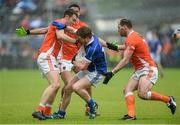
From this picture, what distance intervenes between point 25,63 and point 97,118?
74.8 feet

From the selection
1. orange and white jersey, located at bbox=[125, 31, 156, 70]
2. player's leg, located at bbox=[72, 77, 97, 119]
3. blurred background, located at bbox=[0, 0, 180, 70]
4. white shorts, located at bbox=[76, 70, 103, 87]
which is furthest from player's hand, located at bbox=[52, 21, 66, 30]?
blurred background, located at bbox=[0, 0, 180, 70]

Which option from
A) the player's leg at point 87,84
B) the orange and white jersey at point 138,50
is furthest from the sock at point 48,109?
the orange and white jersey at point 138,50

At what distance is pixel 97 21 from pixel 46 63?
2257cm

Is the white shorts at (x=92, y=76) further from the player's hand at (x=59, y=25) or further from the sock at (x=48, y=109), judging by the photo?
the player's hand at (x=59, y=25)

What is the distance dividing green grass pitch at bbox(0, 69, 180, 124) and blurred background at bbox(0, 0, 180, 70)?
843cm

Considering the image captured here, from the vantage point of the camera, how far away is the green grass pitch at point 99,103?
1434 cm

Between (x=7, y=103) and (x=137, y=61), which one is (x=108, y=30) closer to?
(x=7, y=103)

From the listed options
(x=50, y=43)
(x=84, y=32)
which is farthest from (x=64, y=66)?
(x=84, y=32)

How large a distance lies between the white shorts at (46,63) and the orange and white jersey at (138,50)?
5.21 feet

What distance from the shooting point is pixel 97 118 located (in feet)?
48.9

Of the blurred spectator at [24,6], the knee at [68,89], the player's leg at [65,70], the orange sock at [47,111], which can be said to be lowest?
the blurred spectator at [24,6]

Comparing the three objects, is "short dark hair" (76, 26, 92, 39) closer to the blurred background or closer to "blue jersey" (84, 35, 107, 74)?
"blue jersey" (84, 35, 107, 74)

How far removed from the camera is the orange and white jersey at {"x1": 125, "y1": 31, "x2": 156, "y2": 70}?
1467 centimetres

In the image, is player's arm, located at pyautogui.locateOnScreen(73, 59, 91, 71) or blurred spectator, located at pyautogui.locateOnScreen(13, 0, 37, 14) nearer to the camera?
player's arm, located at pyautogui.locateOnScreen(73, 59, 91, 71)
